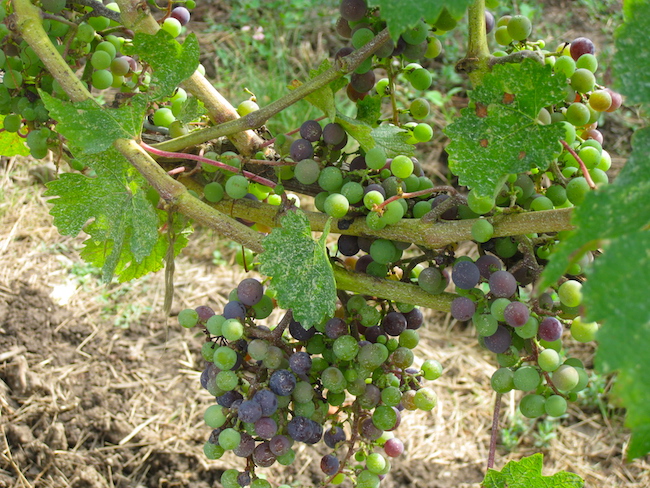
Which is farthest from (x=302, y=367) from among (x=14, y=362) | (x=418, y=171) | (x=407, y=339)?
(x=14, y=362)

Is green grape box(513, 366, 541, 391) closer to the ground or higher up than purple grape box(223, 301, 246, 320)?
higher up

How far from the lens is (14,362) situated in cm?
173

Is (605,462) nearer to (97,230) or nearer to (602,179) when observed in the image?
(602,179)

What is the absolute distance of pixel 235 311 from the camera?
731mm

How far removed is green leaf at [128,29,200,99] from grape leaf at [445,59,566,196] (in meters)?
0.33

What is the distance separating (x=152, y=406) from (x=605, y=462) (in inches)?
55.7

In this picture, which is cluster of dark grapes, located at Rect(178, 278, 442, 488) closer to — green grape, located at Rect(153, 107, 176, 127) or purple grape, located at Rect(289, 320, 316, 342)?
purple grape, located at Rect(289, 320, 316, 342)

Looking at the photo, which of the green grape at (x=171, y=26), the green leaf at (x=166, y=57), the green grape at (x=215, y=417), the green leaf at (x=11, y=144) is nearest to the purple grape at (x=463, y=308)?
the green grape at (x=215, y=417)

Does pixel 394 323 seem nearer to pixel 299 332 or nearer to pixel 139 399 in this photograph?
pixel 299 332

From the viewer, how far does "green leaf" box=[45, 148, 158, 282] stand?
741 millimetres

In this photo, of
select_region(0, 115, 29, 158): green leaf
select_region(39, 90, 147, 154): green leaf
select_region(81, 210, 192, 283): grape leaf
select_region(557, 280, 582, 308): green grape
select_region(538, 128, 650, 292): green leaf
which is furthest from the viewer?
select_region(0, 115, 29, 158): green leaf

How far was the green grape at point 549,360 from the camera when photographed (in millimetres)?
659

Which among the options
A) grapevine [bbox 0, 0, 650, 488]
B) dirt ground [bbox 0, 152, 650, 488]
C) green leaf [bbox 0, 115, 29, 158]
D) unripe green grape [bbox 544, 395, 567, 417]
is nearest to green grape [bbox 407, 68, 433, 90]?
grapevine [bbox 0, 0, 650, 488]

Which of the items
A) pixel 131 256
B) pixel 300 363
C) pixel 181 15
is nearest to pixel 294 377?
pixel 300 363
